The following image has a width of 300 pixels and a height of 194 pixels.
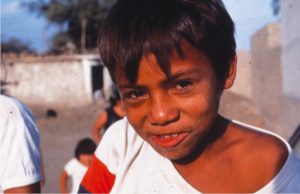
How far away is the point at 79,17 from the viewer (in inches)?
1375

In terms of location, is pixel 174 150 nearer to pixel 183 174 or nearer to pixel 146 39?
pixel 183 174

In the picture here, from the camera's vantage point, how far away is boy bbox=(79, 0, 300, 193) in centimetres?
115

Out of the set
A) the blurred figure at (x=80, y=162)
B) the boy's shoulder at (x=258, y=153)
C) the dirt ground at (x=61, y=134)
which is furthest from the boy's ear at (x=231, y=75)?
the blurred figure at (x=80, y=162)

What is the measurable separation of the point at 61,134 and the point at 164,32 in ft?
50.8

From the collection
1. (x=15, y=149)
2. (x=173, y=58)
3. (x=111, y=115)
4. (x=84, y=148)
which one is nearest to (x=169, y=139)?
(x=173, y=58)

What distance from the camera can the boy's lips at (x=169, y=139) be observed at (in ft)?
3.88

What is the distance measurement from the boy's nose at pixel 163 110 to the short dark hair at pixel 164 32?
0.19ft

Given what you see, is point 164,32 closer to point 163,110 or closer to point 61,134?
point 163,110

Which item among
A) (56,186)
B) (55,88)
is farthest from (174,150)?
(55,88)

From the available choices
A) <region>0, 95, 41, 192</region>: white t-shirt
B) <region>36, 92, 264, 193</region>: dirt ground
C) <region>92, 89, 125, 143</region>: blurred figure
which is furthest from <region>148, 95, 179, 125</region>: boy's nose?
<region>92, 89, 125, 143</region>: blurred figure

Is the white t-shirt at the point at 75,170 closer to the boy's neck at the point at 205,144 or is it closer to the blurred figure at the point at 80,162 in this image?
the blurred figure at the point at 80,162

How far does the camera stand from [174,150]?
47.5 inches

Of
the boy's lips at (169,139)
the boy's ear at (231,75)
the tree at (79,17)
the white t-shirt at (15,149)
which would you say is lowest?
the tree at (79,17)

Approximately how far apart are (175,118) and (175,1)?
0.24m
